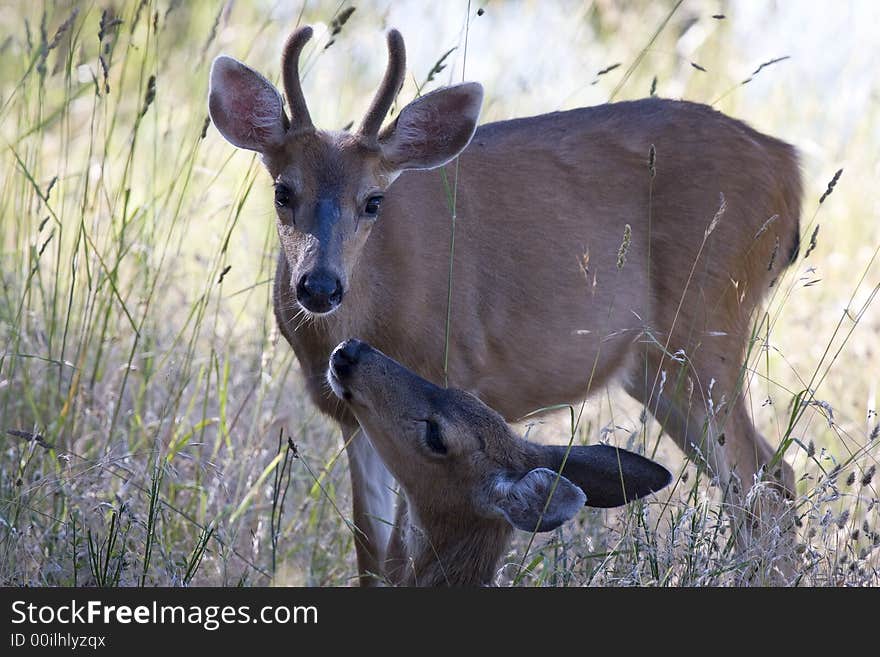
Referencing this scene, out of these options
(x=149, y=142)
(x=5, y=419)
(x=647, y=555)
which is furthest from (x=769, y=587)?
(x=149, y=142)

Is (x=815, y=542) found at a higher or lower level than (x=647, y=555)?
higher

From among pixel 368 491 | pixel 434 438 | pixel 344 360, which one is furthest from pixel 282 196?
pixel 368 491

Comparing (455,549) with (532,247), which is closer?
(455,549)

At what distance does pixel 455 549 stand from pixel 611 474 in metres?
0.61

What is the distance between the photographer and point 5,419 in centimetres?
521

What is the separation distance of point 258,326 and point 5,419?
1602 millimetres

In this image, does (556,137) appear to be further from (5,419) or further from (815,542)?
(5,419)

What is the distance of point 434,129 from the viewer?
495 centimetres

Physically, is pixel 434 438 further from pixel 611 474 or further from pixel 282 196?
pixel 282 196

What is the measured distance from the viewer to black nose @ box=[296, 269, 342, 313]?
4.45 meters

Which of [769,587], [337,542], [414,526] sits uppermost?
[337,542]

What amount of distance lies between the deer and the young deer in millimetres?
A: 423

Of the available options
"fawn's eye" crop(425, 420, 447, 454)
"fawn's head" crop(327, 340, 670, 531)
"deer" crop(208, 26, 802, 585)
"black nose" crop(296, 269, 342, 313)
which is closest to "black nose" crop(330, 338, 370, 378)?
"fawn's head" crop(327, 340, 670, 531)

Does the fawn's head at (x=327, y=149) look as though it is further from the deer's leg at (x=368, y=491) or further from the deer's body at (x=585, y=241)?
the deer's leg at (x=368, y=491)
